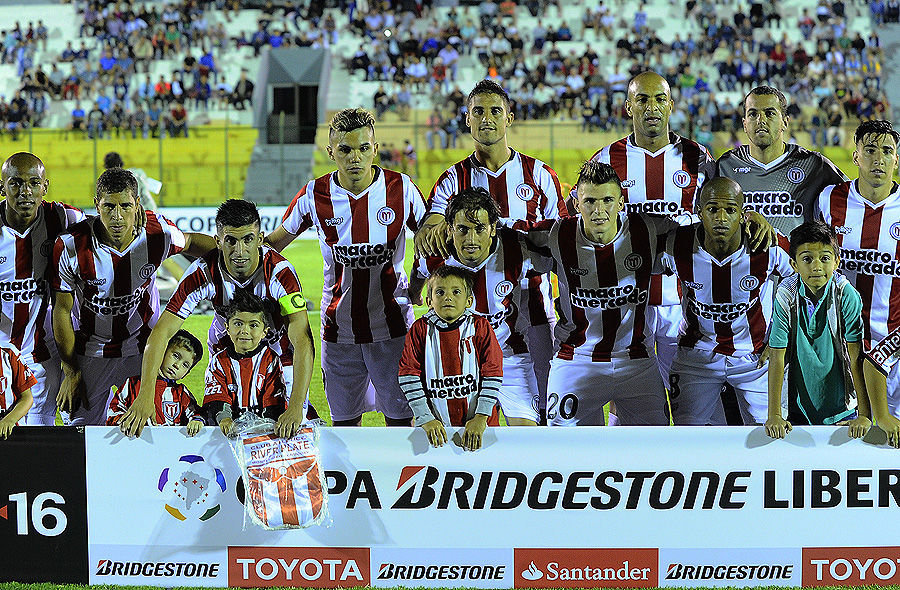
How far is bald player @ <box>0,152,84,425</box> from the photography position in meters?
4.69

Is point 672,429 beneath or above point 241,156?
beneath

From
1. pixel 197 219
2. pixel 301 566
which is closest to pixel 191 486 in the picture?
pixel 301 566

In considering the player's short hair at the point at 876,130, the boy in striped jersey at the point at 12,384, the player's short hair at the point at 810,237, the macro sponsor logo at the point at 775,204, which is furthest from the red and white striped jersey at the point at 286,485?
the player's short hair at the point at 876,130

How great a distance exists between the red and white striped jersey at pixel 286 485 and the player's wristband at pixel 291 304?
2.04ft

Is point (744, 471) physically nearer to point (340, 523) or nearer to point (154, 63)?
point (340, 523)

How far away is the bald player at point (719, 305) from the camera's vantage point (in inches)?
174

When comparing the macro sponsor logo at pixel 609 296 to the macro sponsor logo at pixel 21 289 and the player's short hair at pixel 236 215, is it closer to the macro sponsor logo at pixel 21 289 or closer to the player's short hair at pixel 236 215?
the player's short hair at pixel 236 215

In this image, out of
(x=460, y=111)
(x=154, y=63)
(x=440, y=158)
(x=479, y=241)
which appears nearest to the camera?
(x=479, y=241)

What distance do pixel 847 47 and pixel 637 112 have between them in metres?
25.7

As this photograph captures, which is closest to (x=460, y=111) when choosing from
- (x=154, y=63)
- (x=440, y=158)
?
(x=440, y=158)

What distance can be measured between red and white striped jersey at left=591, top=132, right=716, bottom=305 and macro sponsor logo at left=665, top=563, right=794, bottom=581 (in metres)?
1.50

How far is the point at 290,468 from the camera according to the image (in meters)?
3.82

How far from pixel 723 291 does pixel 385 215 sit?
166 centimetres

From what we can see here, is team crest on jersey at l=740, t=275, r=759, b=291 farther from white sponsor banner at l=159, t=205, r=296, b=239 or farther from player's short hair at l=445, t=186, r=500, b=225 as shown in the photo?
white sponsor banner at l=159, t=205, r=296, b=239
